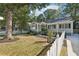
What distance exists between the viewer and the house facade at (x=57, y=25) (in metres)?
4.18

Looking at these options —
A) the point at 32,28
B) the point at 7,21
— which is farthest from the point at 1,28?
the point at 32,28

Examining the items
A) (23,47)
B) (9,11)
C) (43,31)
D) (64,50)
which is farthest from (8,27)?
(64,50)

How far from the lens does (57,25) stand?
420cm

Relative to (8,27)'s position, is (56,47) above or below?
below

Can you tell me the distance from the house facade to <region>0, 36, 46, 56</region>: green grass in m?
0.14

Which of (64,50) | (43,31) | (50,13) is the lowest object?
(64,50)

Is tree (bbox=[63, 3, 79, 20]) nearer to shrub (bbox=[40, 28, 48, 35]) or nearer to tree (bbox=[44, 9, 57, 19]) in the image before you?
tree (bbox=[44, 9, 57, 19])

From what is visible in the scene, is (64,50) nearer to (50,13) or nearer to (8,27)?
(50,13)

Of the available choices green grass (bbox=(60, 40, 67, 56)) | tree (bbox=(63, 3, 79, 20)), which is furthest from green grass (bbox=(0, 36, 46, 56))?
tree (bbox=(63, 3, 79, 20))

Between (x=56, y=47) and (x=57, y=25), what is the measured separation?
27 centimetres

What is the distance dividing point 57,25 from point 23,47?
0.50m

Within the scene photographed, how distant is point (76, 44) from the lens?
419 cm

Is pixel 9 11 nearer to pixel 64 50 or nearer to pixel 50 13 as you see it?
pixel 50 13

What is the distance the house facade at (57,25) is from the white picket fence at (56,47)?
8cm
